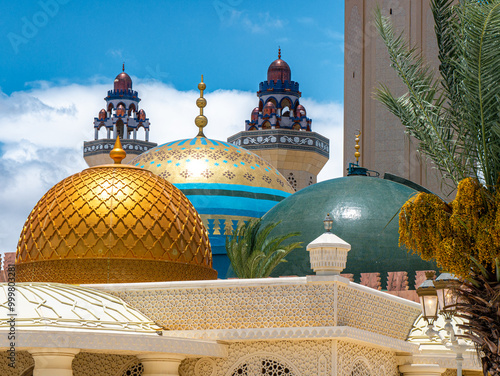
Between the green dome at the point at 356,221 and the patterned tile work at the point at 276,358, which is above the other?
the green dome at the point at 356,221

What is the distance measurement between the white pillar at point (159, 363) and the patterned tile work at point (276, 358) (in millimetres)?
477

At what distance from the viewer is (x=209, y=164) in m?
25.2

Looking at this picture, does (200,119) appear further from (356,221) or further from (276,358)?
(276,358)

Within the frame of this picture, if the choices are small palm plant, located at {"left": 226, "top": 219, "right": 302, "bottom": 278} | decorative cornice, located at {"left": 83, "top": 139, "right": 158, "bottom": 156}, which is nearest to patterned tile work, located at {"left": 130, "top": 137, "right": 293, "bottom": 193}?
small palm plant, located at {"left": 226, "top": 219, "right": 302, "bottom": 278}

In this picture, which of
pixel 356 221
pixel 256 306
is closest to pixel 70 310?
pixel 256 306

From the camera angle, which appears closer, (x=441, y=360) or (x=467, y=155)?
(x=467, y=155)

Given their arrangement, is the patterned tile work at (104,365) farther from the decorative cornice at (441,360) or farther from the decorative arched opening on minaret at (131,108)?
the decorative arched opening on minaret at (131,108)

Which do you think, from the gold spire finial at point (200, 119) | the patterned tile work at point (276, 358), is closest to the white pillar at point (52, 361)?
the patterned tile work at point (276, 358)

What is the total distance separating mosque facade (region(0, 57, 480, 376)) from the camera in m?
12.0

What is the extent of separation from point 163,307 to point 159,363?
94cm

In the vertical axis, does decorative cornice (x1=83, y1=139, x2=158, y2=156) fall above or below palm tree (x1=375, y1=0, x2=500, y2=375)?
above

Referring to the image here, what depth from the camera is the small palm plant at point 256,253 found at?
18.0 metres

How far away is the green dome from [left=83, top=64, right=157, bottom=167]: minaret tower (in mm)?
24138

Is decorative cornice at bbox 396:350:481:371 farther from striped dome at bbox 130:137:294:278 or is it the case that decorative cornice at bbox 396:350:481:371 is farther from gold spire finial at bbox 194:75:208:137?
gold spire finial at bbox 194:75:208:137
